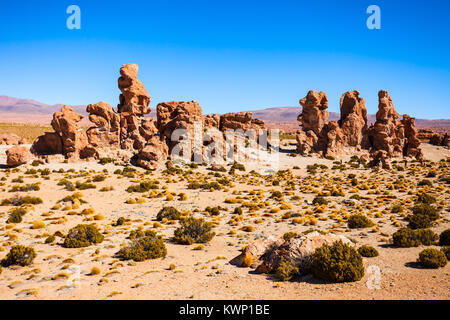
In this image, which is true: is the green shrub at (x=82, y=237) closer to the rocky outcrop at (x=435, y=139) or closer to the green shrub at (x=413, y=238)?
the green shrub at (x=413, y=238)

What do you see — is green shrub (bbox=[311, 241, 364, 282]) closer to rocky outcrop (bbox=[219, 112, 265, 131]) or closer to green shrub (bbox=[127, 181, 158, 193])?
green shrub (bbox=[127, 181, 158, 193])

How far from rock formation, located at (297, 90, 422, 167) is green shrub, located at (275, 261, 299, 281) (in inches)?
1825

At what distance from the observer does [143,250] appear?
1398cm

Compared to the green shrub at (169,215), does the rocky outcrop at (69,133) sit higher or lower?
higher

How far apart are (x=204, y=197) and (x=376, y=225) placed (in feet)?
48.9

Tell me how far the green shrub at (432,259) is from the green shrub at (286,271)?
16.0 feet

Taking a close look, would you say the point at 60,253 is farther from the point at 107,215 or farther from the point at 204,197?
the point at 204,197

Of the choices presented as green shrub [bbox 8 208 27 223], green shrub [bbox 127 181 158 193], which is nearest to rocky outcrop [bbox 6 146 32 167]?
green shrub [bbox 127 181 158 193]

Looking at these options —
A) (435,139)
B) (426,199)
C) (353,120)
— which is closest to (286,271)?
(426,199)

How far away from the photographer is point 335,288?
9.70 metres

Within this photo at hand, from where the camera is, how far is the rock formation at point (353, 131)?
5578 cm

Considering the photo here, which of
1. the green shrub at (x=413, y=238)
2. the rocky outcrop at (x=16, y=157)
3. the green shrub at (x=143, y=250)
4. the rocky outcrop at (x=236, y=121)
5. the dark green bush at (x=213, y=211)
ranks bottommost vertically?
the dark green bush at (x=213, y=211)

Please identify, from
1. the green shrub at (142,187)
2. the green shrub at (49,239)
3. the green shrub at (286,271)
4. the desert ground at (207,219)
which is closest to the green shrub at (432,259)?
the desert ground at (207,219)
